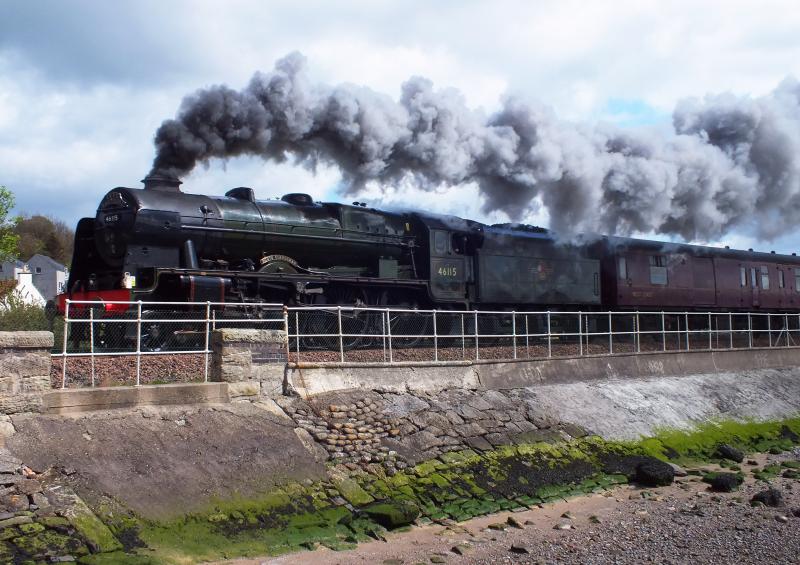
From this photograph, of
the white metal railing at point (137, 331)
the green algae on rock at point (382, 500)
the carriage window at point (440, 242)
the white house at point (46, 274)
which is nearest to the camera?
the green algae on rock at point (382, 500)

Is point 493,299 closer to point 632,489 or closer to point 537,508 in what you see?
point 632,489

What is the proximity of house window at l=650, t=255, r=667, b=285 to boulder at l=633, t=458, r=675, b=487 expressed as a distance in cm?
1197

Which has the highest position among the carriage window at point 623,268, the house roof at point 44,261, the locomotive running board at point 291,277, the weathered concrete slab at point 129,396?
the house roof at point 44,261

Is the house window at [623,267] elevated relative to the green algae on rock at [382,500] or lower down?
elevated

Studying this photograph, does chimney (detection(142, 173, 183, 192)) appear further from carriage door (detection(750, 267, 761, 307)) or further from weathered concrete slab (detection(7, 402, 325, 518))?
carriage door (detection(750, 267, 761, 307))

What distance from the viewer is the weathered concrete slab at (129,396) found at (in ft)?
27.8

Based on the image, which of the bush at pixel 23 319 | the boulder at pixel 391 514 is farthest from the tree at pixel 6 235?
the boulder at pixel 391 514

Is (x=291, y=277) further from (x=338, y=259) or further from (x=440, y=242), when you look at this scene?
(x=440, y=242)

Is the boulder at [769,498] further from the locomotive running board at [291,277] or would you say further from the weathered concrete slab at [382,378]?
the locomotive running board at [291,277]

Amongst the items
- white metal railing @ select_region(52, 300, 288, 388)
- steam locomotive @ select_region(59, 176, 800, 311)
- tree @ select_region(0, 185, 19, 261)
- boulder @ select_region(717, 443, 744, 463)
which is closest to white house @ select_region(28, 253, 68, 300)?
tree @ select_region(0, 185, 19, 261)

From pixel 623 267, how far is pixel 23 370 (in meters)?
17.9

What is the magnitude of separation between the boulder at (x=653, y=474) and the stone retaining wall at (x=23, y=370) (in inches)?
343

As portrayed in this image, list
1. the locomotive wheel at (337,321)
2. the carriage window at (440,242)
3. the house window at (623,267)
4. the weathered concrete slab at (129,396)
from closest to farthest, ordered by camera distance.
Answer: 1. the weathered concrete slab at (129,396)
2. the locomotive wheel at (337,321)
3. the carriage window at (440,242)
4. the house window at (623,267)

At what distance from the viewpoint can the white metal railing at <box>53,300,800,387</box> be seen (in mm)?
10625
